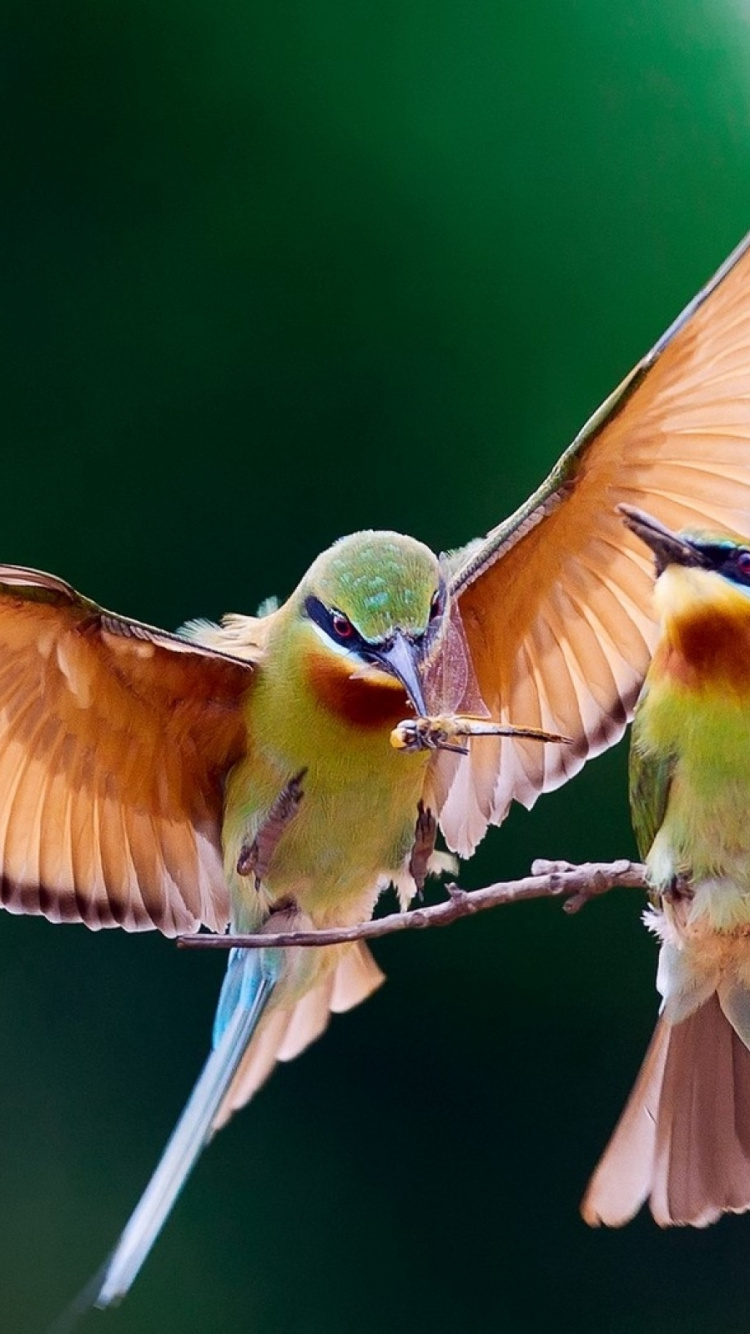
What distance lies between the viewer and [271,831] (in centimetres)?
89

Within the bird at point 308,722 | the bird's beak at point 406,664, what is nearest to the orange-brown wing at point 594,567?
the bird at point 308,722

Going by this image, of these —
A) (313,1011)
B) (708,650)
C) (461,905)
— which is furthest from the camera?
(313,1011)

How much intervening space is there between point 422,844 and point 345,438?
44cm

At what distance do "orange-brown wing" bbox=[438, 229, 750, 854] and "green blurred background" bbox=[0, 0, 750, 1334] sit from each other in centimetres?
18

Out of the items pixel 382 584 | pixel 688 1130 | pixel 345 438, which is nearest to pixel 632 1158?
pixel 688 1130

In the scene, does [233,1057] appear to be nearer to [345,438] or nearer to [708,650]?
[708,650]

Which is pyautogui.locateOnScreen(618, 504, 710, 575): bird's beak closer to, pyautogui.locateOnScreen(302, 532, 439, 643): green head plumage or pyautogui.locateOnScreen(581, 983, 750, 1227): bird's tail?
pyautogui.locateOnScreen(302, 532, 439, 643): green head plumage

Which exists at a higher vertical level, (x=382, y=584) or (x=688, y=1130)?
(x=382, y=584)

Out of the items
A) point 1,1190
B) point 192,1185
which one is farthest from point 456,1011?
point 1,1190

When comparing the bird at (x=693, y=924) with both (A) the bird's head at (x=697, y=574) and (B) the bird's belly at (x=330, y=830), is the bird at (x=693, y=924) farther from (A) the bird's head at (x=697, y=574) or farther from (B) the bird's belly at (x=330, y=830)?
(B) the bird's belly at (x=330, y=830)

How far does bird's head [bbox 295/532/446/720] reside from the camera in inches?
26.3

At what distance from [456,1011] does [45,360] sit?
2.21 ft

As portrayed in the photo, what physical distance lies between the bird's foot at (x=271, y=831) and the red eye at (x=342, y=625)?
0.56 ft

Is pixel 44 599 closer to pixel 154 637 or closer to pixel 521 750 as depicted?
pixel 154 637
